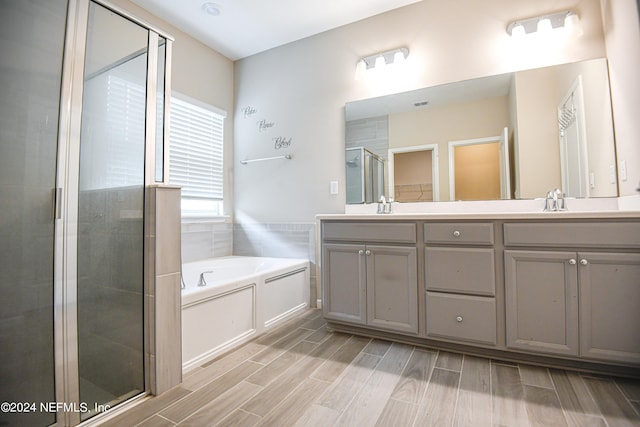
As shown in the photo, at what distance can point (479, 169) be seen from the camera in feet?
7.14

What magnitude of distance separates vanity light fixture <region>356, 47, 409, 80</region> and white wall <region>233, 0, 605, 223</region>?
3.0 inches

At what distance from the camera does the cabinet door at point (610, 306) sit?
1.42 m

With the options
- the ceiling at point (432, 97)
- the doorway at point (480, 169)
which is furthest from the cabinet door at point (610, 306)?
the ceiling at point (432, 97)

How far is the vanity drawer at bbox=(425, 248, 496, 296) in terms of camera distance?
1689 mm

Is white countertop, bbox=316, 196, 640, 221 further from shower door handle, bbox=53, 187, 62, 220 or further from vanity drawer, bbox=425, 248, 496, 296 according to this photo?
shower door handle, bbox=53, 187, 62, 220

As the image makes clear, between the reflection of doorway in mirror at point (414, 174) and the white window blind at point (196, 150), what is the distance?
1.80m

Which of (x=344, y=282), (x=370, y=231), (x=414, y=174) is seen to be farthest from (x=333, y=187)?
(x=344, y=282)

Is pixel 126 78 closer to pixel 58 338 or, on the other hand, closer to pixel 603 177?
pixel 58 338

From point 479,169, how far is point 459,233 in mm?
687

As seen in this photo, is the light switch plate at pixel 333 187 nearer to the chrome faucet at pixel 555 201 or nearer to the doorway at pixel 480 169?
the doorway at pixel 480 169

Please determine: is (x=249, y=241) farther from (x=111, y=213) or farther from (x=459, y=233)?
(x=459, y=233)

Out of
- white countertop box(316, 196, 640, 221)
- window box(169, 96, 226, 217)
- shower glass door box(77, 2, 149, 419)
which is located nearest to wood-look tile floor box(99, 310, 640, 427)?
shower glass door box(77, 2, 149, 419)

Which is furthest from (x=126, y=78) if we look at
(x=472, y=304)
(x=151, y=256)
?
(x=472, y=304)

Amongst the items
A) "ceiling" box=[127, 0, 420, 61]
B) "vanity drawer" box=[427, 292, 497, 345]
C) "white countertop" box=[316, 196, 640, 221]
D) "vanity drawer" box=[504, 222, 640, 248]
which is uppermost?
"ceiling" box=[127, 0, 420, 61]
